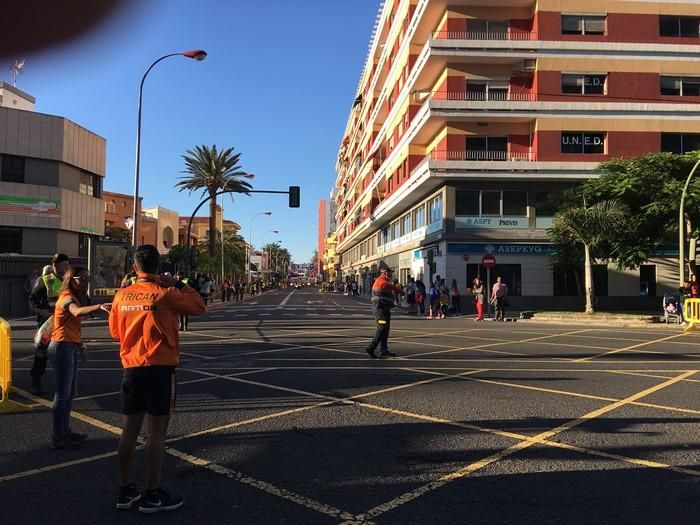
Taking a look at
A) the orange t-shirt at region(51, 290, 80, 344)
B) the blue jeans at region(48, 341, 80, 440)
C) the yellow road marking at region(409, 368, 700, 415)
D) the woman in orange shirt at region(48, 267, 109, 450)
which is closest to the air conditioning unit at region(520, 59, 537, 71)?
the yellow road marking at region(409, 368, 700, 415)

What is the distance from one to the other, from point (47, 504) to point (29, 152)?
2743 cm

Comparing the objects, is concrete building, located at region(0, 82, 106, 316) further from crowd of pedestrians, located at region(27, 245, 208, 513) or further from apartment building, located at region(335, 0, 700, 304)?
crowd of pedestrians, located at region(27, 245, 208, 513)

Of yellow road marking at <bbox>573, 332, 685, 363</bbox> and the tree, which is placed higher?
the tree

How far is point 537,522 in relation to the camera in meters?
3.82

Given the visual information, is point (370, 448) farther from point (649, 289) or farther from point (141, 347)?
point (649, 289)

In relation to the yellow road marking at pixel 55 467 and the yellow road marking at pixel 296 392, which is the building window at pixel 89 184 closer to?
the yellow road marking at pixel 296 392

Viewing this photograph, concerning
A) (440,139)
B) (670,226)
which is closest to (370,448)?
(670,226)

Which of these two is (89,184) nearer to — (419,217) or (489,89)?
(419,217)

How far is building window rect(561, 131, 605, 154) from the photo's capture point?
31.1m

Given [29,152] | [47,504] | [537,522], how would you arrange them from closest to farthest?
[537,522], [47,504], [29,152]

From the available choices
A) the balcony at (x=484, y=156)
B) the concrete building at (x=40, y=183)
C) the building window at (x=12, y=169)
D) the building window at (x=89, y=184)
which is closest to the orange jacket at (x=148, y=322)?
the concrete building at (x=40, y=183)

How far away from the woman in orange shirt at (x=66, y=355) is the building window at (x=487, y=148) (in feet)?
92.6

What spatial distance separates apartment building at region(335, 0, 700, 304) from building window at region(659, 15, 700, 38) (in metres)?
0.05

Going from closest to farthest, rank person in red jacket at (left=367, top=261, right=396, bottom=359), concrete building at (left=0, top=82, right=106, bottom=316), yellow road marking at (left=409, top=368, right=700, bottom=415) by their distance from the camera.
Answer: yellow road marking at (left=409, top=368, right=700, bottom=415) → person in red jacket at (left=367, top=261, right=396, bottom=359) → concrete building at (left=0, top=82, right=106, bottom=316)
